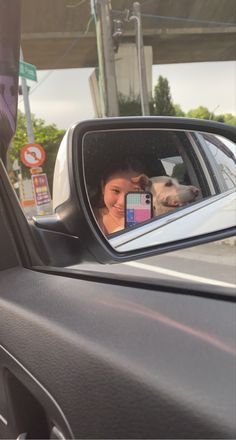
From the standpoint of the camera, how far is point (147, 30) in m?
30.7

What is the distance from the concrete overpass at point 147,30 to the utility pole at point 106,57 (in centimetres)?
441

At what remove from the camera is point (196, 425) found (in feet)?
2.73

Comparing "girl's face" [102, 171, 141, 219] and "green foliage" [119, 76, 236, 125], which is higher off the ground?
"green foliage" [119, 76, 236, 125]

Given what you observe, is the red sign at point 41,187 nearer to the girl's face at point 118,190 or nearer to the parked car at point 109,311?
the parked car at point 109,311

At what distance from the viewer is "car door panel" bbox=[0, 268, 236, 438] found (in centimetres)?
85

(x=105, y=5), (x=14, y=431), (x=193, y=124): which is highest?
(x=105, y=5)

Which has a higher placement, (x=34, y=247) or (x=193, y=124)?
(x=193, y=124)

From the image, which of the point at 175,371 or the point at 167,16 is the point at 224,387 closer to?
the point at 175,371

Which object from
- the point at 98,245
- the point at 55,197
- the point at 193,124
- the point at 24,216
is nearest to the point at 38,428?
the point at 98,245

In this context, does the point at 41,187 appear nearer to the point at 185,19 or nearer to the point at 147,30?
the point at 185,19

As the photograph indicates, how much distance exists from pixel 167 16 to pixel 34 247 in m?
29.1

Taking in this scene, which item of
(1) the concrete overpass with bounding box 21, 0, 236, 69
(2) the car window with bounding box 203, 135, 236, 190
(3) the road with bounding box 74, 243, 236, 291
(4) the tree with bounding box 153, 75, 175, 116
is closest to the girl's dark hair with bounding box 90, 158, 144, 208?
(2) the car window with bounding box 203, 135, 236, 190

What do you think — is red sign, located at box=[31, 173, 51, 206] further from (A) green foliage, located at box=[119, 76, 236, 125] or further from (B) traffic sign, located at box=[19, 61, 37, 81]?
(A) green foliage, located at box=[119, 76, 236, 125]

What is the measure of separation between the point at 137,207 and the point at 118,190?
3.3 inches
